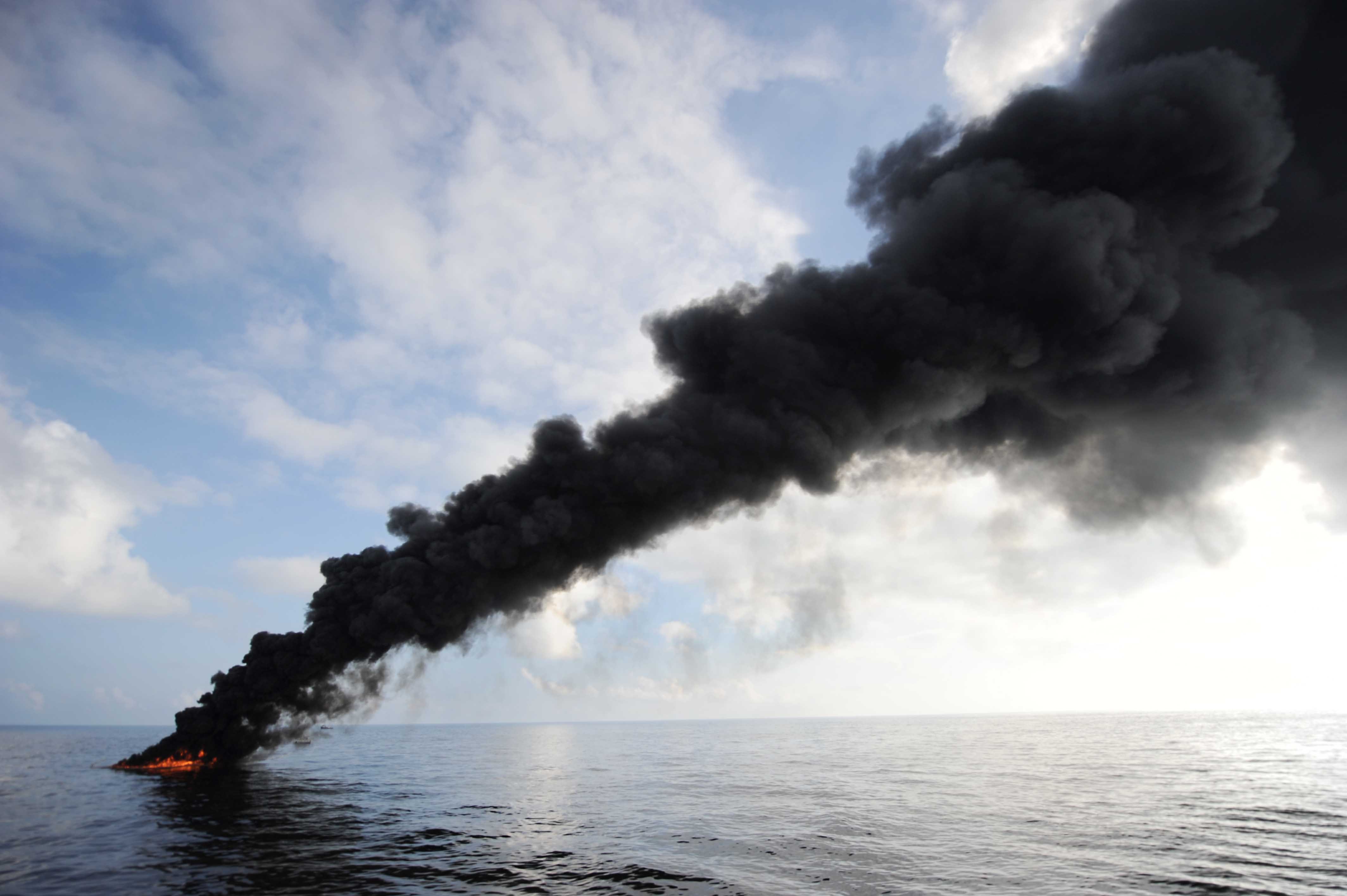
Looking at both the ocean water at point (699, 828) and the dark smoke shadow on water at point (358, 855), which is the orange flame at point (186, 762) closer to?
the ocean water at point (699, 828)

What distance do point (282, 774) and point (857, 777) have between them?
41.0m

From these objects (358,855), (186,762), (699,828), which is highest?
(186,762)

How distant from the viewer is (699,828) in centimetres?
2684

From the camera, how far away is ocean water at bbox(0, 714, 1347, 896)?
1922cm

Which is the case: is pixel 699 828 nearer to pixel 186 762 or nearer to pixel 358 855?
pixel 358 855

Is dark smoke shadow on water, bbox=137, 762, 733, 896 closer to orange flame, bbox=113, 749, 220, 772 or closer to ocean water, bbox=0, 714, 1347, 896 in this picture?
ocean water, bbox=0, 714, 1347, 896

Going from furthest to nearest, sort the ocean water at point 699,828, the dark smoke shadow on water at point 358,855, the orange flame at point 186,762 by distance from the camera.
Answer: the orange flame at point 186,762
the ocean water at point 699,828
the dark smoke shadow on water at point 358,855

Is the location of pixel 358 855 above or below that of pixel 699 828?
above

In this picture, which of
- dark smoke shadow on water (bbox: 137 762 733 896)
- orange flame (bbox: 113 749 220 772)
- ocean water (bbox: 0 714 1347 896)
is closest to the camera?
dark smoke shadow on water (bbox: 137 762 733 896)

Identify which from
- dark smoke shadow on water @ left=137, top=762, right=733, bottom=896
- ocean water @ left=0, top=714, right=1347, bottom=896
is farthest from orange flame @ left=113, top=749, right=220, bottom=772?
dark smoke shadow on water @ left=137, top=762, right=733, bottom=896

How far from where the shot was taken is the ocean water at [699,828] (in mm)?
19219

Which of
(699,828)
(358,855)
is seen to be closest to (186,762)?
(358,855)

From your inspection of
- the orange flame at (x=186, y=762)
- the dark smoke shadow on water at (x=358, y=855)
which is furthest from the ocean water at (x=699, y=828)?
the orange flame at (x=186, y=762)

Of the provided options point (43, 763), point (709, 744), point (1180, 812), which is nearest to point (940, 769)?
point (1180, 812)
